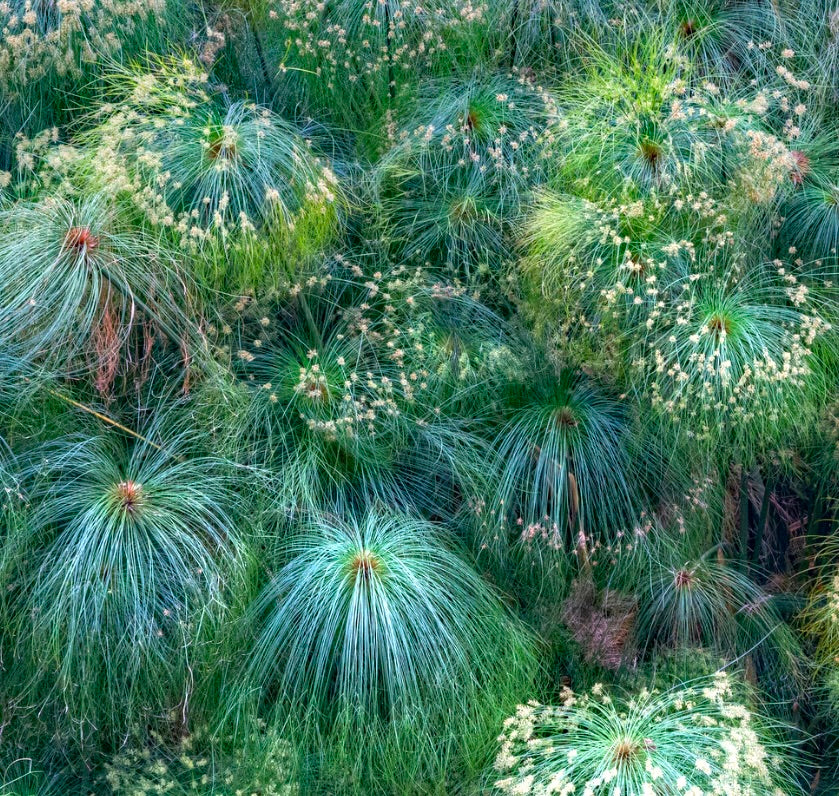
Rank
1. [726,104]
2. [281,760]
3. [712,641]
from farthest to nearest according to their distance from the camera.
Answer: [712,641], [726,104], [281,760]

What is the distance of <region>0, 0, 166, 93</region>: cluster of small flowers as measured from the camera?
8.76 ft

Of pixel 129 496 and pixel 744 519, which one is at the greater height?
pixel 129 496

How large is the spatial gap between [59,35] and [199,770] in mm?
1838

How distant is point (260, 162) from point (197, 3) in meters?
0.81

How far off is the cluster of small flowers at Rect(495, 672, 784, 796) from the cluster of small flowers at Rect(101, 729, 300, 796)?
51 cm

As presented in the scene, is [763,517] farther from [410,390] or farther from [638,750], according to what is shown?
[410,390]

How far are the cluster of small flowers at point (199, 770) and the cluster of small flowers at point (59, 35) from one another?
5.41 feet

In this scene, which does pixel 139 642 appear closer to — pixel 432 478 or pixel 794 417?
pixel 432 478

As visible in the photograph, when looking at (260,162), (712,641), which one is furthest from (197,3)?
(712,641)

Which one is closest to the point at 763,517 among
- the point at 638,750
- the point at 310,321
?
the point at 638,750

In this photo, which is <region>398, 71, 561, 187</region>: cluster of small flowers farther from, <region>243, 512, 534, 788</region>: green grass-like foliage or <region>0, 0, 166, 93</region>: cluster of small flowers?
<region>243, 512, 534, 788</region>: green grass-like foliage

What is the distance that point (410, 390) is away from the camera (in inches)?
104

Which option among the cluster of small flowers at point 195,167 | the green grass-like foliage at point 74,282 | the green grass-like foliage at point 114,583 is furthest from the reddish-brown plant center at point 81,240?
the green grass-like foliage at point 114,583

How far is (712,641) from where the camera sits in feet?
9.91
